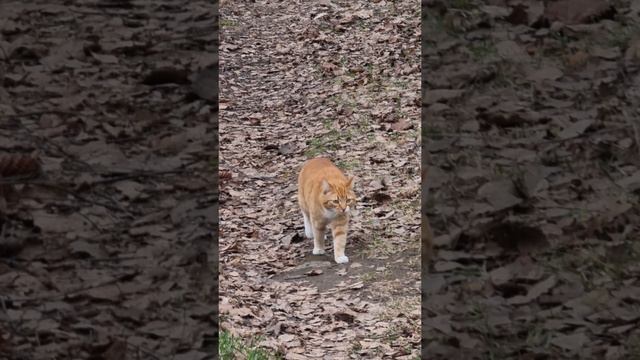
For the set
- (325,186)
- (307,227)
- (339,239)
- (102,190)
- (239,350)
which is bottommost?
(307,227)

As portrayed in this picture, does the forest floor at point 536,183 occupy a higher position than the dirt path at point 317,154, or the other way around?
the forest floor at point 536,183

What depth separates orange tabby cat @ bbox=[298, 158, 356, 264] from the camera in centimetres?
718

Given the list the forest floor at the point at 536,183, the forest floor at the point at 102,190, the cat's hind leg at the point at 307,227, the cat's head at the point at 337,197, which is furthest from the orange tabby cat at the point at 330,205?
the forest floor at the point at 536,183

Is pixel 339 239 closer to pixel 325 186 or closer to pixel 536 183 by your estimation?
pixel 325 186

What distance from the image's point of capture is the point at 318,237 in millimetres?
7527

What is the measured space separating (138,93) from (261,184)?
2.70 metres

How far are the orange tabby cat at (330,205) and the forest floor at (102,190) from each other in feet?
3.17

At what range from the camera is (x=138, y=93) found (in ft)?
22.7

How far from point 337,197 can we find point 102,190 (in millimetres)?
2054

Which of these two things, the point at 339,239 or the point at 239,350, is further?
the point at 339,239

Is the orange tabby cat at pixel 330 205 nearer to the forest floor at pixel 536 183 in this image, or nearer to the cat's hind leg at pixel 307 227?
the cat's hind leg at pixel 307 227

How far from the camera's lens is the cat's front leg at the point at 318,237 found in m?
7.45

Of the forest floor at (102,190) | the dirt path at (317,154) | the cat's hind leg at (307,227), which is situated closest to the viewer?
Answer: the forest floor at (102,190)

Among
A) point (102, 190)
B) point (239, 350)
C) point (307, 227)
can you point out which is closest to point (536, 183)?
point (239, 350)
